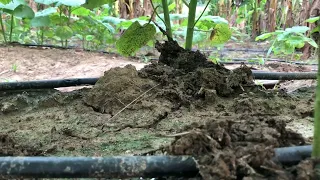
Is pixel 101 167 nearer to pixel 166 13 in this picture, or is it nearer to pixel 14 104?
pixel 14 104

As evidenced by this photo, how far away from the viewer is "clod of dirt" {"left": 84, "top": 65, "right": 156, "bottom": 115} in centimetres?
124

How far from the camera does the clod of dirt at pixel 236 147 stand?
60 cm

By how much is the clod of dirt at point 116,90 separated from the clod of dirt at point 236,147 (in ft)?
1.69

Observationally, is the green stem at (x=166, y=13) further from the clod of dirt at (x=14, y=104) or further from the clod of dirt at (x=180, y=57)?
the clod of dirt at (x=14, y=104)

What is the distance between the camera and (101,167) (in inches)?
25.0

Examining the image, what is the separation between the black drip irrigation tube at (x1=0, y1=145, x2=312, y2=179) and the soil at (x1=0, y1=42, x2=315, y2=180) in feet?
0.08

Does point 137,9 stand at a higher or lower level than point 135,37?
higher

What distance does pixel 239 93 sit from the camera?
131cm

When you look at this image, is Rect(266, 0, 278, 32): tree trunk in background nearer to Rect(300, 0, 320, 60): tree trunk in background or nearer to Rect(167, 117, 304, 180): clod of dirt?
Rect(300, 0, 320, 60): tree trunk in background

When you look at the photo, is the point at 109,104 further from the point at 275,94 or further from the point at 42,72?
the point at 42,72

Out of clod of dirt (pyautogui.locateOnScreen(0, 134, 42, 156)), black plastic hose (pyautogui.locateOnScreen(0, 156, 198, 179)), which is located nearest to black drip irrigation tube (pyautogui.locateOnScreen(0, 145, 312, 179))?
black plastic hose (pyautogui.locateOnScreen(0, 156, 198, 179))

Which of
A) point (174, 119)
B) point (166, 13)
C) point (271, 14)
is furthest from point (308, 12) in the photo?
point (174, 119)

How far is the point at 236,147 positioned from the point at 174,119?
1.58 feet

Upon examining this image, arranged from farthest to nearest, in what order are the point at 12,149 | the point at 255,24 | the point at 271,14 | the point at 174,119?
the point at 255,24 → the point at 271,14 → the point at 174,119 → the point at 12,149
